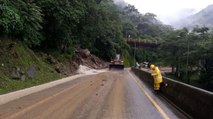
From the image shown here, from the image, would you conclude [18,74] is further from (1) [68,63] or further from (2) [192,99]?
(1) [68,63]

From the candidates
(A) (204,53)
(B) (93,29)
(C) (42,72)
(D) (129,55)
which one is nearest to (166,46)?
(A) (204,53)

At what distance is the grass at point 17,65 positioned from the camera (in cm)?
2140

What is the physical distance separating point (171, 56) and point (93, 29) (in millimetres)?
41365

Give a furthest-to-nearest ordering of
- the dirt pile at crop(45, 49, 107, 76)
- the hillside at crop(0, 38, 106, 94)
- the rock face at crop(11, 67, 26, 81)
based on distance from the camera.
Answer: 1. the dirt pile at crop(45, 49, 107, 76)
2. the rock face at crop(11, 67, 26, 81)
3. the hillside at crop(0, 38, 106, 94)

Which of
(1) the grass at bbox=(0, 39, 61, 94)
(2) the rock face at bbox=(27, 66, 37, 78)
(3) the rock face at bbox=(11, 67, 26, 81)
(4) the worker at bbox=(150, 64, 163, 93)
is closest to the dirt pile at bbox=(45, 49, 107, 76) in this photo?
(1) the grass at bbox=(0, 39, 61, 94)

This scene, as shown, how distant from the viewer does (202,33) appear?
265 feet

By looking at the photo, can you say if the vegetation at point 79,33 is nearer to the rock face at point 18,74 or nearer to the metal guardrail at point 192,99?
the rock face at point 18,74

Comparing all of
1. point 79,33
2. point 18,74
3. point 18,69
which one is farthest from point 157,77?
point 79,33

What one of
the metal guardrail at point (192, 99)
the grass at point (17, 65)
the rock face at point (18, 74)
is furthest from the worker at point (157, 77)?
the rock face at point (18, 74)

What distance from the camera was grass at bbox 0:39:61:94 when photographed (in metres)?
21.4

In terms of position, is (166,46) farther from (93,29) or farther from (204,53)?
(93,29)

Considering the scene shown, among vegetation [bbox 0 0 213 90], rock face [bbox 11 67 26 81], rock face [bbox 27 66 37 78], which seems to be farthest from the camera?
vegetation [bbox 0 0 213 90]

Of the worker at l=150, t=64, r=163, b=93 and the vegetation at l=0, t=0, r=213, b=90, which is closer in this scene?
the worker at l=150, t=64, r=163, b=93

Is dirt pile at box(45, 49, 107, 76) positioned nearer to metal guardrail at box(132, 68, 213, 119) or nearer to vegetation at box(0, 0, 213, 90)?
vegetation at box(0, 0, 213, 90)
